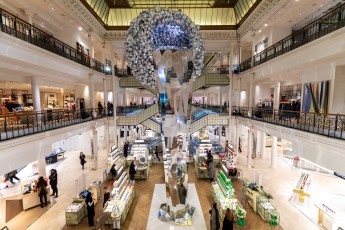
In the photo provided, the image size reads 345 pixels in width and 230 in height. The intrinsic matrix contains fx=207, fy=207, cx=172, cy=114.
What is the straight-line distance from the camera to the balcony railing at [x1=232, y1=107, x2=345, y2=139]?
654 cm

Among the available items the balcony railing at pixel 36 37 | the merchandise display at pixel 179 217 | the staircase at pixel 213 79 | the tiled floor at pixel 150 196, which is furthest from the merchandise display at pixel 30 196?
the staircase at pixel 213 79

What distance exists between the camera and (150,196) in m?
9.64

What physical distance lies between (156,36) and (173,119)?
231 centimetres

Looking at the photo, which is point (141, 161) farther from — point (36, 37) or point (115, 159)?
point (36, 37)

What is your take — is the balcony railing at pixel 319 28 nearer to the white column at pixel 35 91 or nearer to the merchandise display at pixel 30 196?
the merchandise display at pixel 30 196

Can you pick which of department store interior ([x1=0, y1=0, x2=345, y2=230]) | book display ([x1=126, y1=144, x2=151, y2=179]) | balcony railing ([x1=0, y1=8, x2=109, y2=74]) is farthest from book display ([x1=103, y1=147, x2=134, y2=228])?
balcony railing ([x1=0, y1=8, x2=109, y2=74])

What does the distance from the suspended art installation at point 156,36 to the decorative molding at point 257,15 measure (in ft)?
25.3

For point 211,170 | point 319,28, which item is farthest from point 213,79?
point 319,28

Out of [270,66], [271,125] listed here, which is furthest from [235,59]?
[271,125]

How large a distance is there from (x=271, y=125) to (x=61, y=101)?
1785 cm

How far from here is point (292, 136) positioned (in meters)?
8.62

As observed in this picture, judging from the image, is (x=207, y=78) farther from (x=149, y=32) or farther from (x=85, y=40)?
(x=149, y=32)

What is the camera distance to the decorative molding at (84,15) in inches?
447

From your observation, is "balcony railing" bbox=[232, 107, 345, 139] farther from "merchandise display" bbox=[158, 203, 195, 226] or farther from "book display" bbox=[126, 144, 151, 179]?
"book display" bbox=[126, 144, 151, 179]
